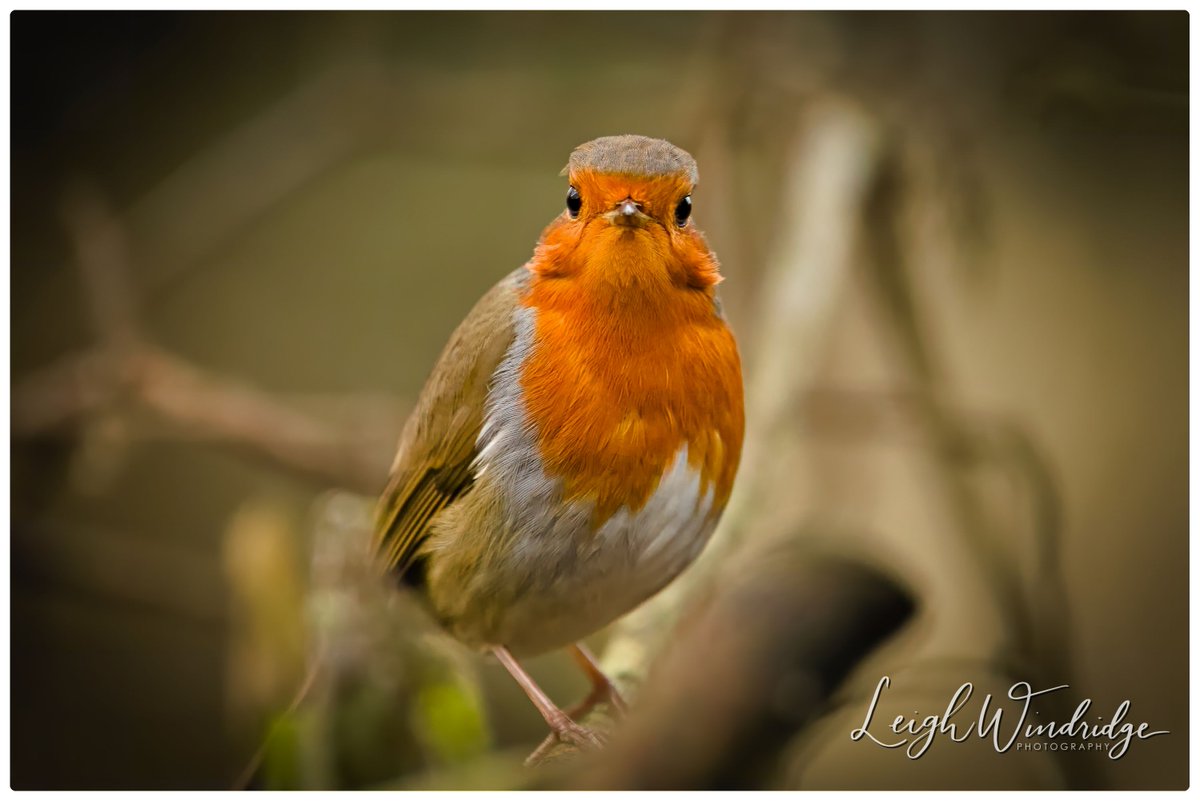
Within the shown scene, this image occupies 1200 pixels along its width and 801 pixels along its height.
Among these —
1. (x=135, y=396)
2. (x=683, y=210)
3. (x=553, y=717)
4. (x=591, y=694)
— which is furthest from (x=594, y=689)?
(x=135, y=396)

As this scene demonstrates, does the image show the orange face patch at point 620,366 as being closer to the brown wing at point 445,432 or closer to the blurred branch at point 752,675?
the brown wing at point 445,432

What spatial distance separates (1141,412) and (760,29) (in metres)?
1.65

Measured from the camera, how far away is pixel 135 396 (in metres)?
3.67

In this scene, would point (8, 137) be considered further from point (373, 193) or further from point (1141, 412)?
point (1141, 412)

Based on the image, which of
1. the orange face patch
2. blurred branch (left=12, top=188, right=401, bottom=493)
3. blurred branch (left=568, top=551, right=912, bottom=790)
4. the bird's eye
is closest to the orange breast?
the orange face patch

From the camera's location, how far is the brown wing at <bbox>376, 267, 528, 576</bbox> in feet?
8.10

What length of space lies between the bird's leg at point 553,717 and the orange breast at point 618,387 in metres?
0.55

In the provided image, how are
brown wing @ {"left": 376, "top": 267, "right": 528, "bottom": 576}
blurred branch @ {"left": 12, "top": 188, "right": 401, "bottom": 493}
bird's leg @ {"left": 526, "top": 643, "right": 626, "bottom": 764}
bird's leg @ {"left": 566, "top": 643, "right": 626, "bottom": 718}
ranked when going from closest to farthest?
brown wing @ {"left": 376, "top": 267, "right": 528, "bottom": 576} → bird's leg @ {"left": 526, "top": 643, "right": 626, "bottom": 764} → bird's leg @ {"left": 566, "top": 643, "right": 626, "bottom": 718} → blurred branch @ {"left": 12, "top": 188, "right": 401, "bottom": 493}

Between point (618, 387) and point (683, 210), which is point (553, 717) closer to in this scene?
point (618, 387)

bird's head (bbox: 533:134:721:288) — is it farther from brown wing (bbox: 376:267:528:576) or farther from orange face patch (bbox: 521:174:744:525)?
brown wing (bbox: 376:267:528:576)

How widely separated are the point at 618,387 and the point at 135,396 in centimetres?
202

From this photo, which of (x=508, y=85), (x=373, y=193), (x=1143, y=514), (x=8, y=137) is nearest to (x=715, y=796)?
(x=1143, y=514)

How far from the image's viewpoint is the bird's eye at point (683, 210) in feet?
7.19

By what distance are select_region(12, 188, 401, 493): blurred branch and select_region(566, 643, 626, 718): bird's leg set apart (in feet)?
3.83
